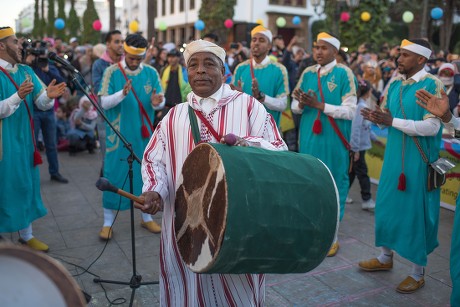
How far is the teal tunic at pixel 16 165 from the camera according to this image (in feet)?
14.9

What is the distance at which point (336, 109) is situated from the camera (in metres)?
4.85

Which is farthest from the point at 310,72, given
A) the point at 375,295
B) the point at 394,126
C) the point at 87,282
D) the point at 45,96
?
the point at 87,282

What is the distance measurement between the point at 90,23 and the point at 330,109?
83.7 ft

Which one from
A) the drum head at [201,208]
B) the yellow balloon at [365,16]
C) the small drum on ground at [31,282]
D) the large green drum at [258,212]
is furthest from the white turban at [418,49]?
the yellow balloon at [365,16]

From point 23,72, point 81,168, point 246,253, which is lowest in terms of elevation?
point 81,168

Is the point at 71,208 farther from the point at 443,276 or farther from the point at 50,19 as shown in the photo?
the point at 50,19

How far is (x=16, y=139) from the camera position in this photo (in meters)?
4.61

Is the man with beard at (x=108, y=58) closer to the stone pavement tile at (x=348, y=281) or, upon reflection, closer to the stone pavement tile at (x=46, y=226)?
the stone pavement tile at (x=46, y=226)

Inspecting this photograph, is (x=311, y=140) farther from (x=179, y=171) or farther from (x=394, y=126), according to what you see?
(x=179, y=171)

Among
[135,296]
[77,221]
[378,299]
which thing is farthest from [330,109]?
[77,221]

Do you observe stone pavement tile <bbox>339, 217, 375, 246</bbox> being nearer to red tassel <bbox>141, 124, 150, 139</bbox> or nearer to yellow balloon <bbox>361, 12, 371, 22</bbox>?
red tassel <bbox>141, 124, 150, 139</bbox>

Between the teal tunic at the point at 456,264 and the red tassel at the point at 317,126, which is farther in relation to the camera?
the red tassel at the point at 317,126

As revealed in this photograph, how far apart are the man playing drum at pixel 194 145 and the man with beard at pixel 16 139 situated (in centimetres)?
219

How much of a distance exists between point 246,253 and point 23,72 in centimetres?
361
